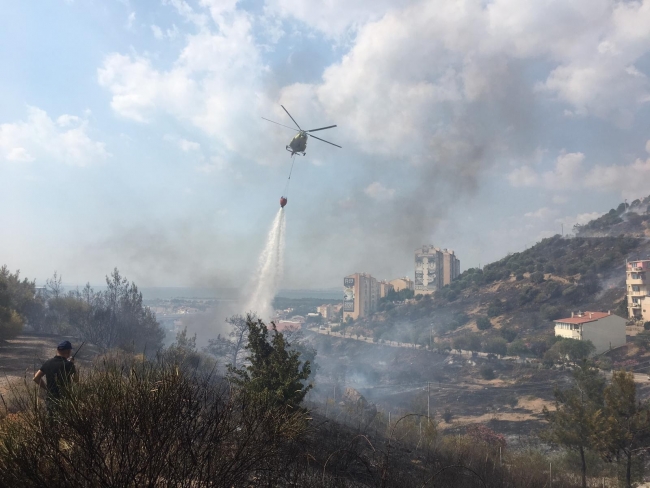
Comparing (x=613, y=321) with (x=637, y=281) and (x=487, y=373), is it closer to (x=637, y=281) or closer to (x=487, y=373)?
(x=637, y=281)

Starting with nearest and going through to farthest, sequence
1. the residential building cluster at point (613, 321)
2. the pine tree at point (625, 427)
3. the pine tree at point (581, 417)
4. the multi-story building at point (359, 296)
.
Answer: the pine tree at point (625, 427) < the pine tree at point (581, 417) < the residential building cluster at point (613, 321) < the multi-story building at point (359, 296)

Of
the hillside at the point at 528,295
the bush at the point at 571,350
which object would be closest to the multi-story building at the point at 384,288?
the hillside at the point at 528,295

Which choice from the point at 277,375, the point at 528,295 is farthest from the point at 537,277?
the point at 277,375

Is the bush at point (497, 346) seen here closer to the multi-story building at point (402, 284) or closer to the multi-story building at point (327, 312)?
the multi-story building at point (402, 284)

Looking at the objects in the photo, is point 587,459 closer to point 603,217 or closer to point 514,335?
point 514,335

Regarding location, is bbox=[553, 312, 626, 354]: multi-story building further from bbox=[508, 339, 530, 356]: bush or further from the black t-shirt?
the black t-shirt

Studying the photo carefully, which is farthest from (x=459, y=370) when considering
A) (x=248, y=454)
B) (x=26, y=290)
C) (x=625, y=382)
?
(x=248, y=454)
